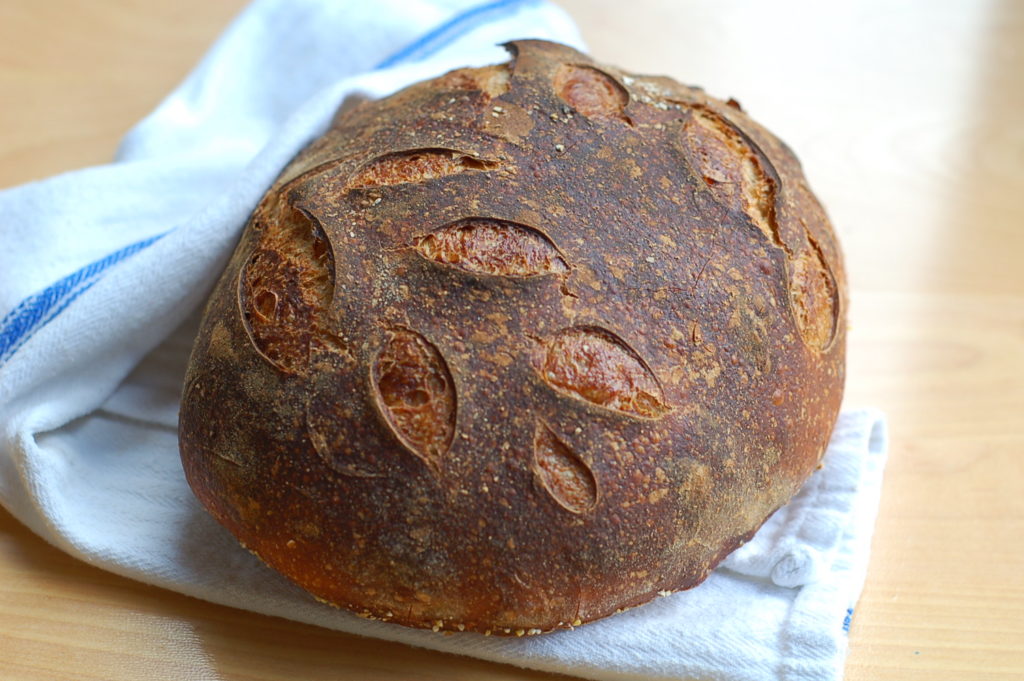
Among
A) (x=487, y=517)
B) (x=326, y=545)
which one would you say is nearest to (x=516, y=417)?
(x=487, y=517)

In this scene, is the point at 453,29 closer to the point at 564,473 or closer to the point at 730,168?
the point at 730,168

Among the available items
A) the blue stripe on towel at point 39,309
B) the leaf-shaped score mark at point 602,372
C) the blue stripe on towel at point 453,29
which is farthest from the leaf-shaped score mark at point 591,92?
the blue stripe on towel at point 39,309

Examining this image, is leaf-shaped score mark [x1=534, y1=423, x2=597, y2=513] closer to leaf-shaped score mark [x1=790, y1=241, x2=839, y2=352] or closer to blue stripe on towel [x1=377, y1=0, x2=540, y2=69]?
leaf-shaped score mark [x1=790, y1=241, x2=839, y2=352]

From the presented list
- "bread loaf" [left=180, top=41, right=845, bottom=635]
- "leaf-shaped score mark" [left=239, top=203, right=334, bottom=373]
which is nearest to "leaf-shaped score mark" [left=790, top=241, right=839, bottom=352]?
"bread loaf" [left=180, top=41, right=845, bottom=635]

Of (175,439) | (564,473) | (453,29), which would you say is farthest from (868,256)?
(175,439)

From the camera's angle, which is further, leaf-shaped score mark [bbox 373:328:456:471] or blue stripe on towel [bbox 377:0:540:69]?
blue stripe on towel [bbox 377:0:540:69]

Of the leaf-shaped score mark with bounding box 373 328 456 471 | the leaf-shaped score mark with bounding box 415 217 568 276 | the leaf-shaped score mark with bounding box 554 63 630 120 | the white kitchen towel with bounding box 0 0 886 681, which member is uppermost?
the leaf-shaped score mark with bounding box 554 63 630 120

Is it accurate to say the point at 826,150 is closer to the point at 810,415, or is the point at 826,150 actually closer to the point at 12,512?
the point at 810,415
